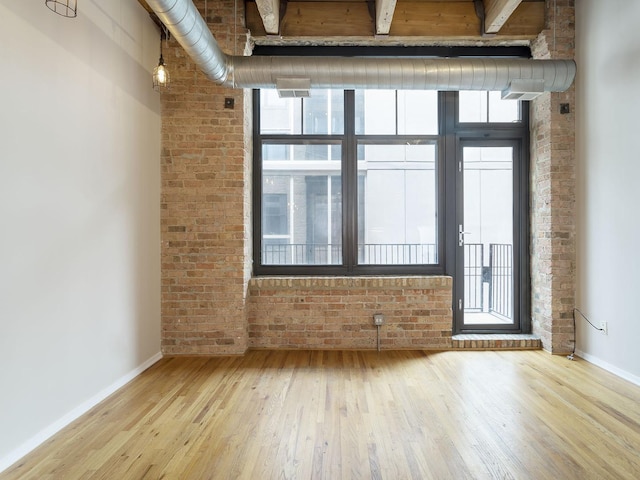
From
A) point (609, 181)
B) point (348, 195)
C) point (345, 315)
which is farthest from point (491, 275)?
point (348, 195)

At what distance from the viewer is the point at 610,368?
3365 mm

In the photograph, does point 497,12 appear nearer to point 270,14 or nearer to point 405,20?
point 405,20

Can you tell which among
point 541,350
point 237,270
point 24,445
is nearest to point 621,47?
point 541,350

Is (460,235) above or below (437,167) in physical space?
below

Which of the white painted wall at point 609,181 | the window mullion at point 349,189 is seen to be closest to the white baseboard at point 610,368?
the white painted wall at point 609,181

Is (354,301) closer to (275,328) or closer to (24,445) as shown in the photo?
(275,328)

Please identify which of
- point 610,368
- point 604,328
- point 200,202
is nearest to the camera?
point 610,368

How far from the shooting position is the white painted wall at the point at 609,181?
314cm

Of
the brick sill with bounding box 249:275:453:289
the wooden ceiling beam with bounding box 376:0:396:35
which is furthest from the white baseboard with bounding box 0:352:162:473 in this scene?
the wooden ceiling beam with bounding box 376:0:396:35

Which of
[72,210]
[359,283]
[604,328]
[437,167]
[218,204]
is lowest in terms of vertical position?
[604,328]

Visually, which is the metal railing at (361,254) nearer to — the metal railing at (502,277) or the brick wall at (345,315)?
the brick wall at (345,315)

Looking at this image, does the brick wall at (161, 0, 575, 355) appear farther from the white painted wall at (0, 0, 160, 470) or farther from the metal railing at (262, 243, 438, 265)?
the metal railing at (262, 243, 438, 265)

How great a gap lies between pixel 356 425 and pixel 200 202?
2.59 metres

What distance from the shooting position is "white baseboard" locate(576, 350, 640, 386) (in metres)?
3.12
